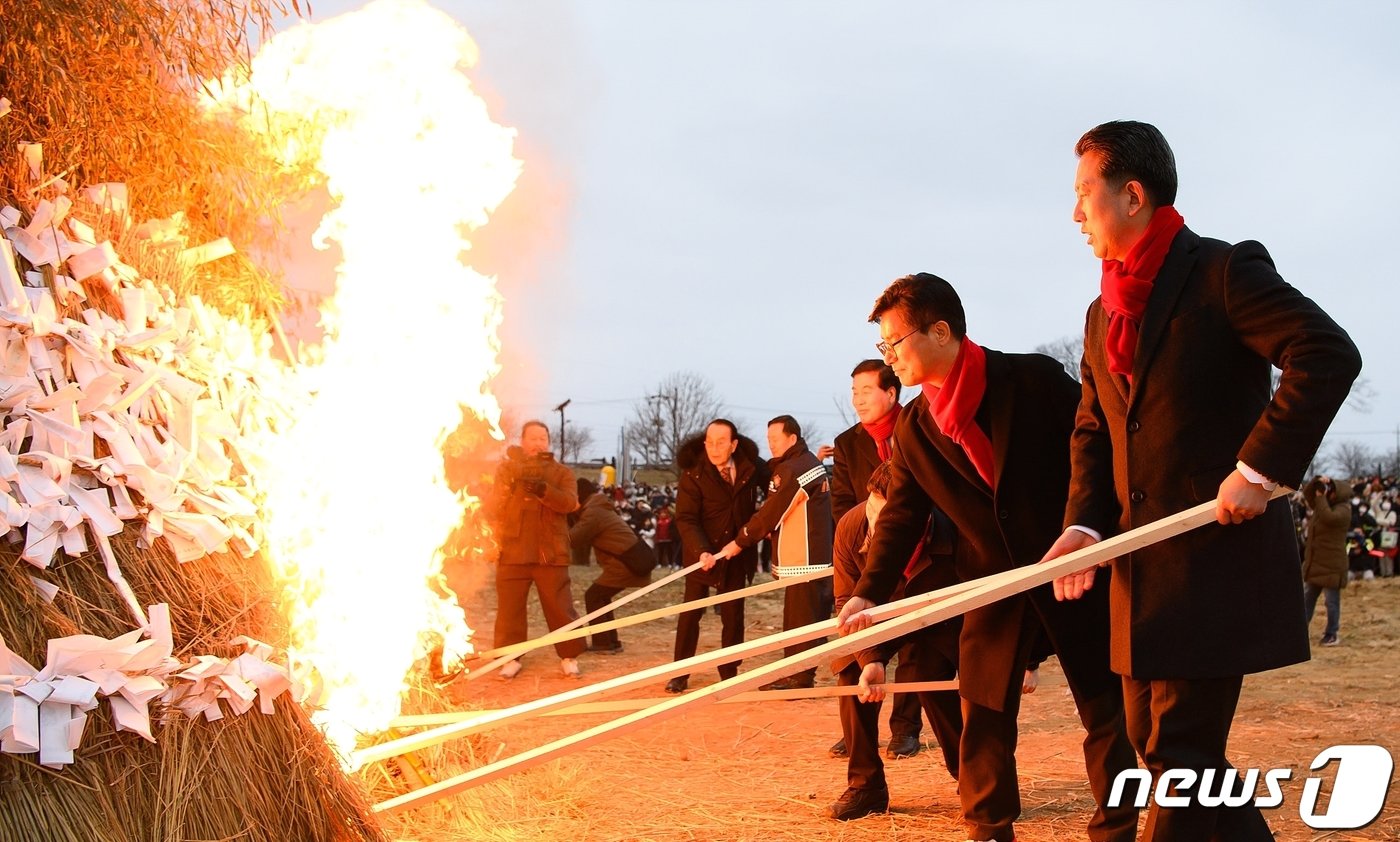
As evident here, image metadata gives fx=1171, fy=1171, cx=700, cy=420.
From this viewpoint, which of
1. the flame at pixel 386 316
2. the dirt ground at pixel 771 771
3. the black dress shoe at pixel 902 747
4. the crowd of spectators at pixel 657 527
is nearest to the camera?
the flame at pixel 386 316

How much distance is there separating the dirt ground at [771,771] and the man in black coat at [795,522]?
0.76m

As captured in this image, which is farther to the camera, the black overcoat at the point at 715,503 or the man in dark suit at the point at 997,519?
the black overcoat at the point at 715,503

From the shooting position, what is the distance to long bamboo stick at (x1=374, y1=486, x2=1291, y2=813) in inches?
120

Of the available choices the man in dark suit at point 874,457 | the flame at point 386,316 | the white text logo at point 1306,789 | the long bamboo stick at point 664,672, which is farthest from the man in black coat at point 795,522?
the long bamboo stick at point 664,672

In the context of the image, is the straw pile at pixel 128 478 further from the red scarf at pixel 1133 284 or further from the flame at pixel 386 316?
the red scarf at pixel 1133 284

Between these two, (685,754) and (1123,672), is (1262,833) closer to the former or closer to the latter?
(1123,672)

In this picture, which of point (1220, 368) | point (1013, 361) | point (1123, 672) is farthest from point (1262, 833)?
point (1013, 361)

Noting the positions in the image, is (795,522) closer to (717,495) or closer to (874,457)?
(717,495)

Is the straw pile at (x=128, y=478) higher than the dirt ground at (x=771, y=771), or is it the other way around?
the straw pile at (x=128, y=478)

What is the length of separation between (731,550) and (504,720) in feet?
16.3

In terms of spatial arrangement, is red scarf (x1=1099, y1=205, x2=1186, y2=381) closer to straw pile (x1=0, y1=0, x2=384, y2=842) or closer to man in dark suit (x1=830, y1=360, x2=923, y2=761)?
man in dark suit (x1=830, y1=360, x2=923, y2=761)

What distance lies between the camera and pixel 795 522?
8.59 metres

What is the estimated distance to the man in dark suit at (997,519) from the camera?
13.4 feet

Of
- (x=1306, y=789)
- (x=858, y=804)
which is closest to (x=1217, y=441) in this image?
(x=1306, y=789)
